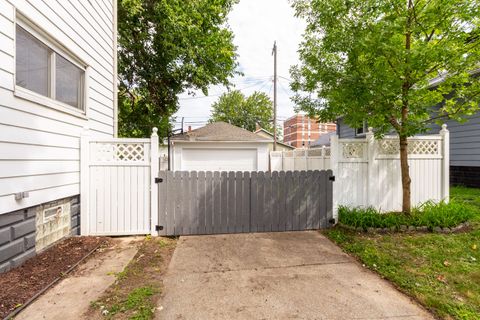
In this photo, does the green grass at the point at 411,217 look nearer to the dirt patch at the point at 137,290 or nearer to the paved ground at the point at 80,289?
the dirt patch at the point at 137,290

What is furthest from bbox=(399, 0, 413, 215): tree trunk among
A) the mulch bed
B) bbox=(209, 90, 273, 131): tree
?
bbox=(209, 90, 273, 131): tree

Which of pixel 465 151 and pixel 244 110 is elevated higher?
pixel 244 110

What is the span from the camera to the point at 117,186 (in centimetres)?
Answer: 448

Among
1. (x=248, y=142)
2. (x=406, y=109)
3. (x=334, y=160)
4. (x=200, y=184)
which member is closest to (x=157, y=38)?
(x=248, y=142)

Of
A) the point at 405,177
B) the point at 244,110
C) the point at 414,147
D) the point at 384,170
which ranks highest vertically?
the point at 244,110

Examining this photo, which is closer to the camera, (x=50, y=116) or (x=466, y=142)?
(x=50, y=116)

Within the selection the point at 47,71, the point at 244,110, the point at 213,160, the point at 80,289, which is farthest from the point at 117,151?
the point at 244,110

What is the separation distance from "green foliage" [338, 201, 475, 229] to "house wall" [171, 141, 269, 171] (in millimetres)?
7968

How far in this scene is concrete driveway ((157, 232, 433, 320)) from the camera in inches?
94.8

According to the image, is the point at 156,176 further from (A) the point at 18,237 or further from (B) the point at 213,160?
(B) the point at 213,160

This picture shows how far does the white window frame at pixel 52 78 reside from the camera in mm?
3119

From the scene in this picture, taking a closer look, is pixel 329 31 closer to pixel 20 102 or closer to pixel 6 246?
pixel 20 102

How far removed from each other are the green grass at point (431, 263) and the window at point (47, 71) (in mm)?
5033

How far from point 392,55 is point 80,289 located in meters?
5.60
